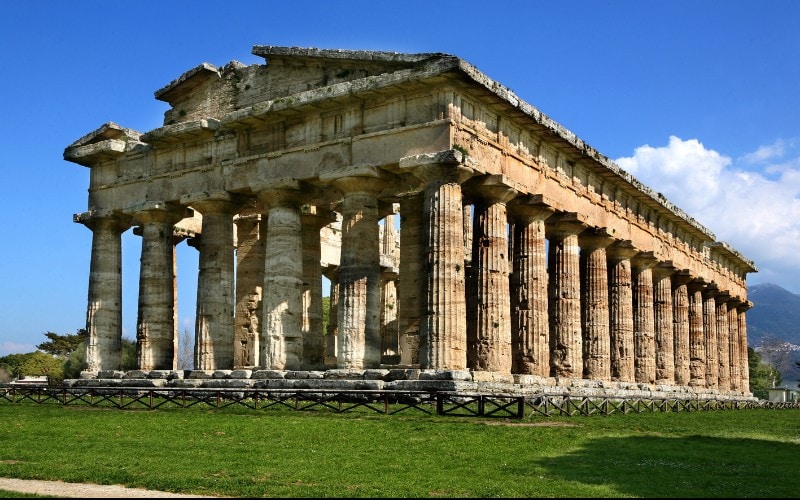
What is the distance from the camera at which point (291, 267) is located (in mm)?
33094

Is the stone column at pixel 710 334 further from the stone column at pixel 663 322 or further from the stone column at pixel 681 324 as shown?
the stone column at pixel 663 322

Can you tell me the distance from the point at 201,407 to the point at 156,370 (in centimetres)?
795

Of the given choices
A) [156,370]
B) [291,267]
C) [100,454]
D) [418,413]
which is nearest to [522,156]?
[291,267]

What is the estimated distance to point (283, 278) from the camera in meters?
32.9

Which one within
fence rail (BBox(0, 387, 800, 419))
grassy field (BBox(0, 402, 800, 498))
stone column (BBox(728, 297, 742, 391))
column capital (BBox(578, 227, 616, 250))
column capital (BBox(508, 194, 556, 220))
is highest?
column capital (BBox(508, 194, 556, 220))

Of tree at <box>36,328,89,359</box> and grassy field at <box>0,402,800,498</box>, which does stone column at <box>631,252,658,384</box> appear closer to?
grassy field at <box>0,402,800,498</box>

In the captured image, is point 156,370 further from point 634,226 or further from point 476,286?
point 634,226

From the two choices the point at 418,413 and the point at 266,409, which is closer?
the point at 418,413

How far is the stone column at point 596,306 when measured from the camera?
39.2 m

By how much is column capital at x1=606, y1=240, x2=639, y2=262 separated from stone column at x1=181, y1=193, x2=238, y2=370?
56.4ft

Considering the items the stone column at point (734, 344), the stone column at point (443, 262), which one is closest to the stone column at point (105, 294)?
→ the stone column at point (443, 262)

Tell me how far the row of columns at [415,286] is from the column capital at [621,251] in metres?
0.07

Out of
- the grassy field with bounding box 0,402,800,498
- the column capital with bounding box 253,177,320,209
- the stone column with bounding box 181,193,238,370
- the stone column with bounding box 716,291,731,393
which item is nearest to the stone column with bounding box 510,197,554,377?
the grassy field with bounding box 0,402,800,498

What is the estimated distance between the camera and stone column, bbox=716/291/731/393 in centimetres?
5712
